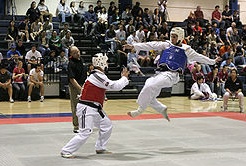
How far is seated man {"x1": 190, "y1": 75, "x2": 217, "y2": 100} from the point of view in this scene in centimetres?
1719

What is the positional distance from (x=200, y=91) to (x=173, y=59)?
10.2 m

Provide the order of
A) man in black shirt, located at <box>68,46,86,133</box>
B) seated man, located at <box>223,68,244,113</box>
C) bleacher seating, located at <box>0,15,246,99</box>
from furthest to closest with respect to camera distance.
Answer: bleacher seating, located at <box>0,15,246,99</box>
seated man, located at <box>223,68,244,113</box>
man in black shirt, located at <box>68,46,86,133</box>

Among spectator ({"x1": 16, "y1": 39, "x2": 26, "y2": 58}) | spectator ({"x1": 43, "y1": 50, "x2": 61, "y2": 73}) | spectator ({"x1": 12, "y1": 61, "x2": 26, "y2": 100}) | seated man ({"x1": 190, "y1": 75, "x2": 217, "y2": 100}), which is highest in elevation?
spectator ({"x1": 16, "y1": 39, "x2": 26, "y2": 58})

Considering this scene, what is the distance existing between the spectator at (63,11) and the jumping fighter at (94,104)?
1457 cm

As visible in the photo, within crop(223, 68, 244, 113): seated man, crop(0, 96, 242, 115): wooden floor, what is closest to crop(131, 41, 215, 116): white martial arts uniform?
crop(0, 96, 242, 115): wooden floor

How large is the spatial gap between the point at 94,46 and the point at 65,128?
11.2m

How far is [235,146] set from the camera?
7.36 m

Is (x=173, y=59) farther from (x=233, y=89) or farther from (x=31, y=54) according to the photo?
(x=31, y=54)

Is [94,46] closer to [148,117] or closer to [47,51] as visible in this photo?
[47,51]

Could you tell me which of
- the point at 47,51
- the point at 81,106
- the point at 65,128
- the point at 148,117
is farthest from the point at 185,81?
the point at 81,106

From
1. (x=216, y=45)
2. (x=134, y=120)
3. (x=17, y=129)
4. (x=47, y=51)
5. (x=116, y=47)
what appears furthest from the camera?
(x=216, y=45)

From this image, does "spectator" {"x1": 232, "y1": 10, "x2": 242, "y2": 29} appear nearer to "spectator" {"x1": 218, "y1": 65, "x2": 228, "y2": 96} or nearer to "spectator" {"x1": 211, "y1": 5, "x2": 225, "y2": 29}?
"spectator" {"x1": 211, "y1": 5, "x2": 225, "y2": 29}

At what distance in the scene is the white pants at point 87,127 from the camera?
20.6ft

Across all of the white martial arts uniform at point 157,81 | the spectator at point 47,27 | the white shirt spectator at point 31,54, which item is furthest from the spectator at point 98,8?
the white martial arts uniform at point 157,81
